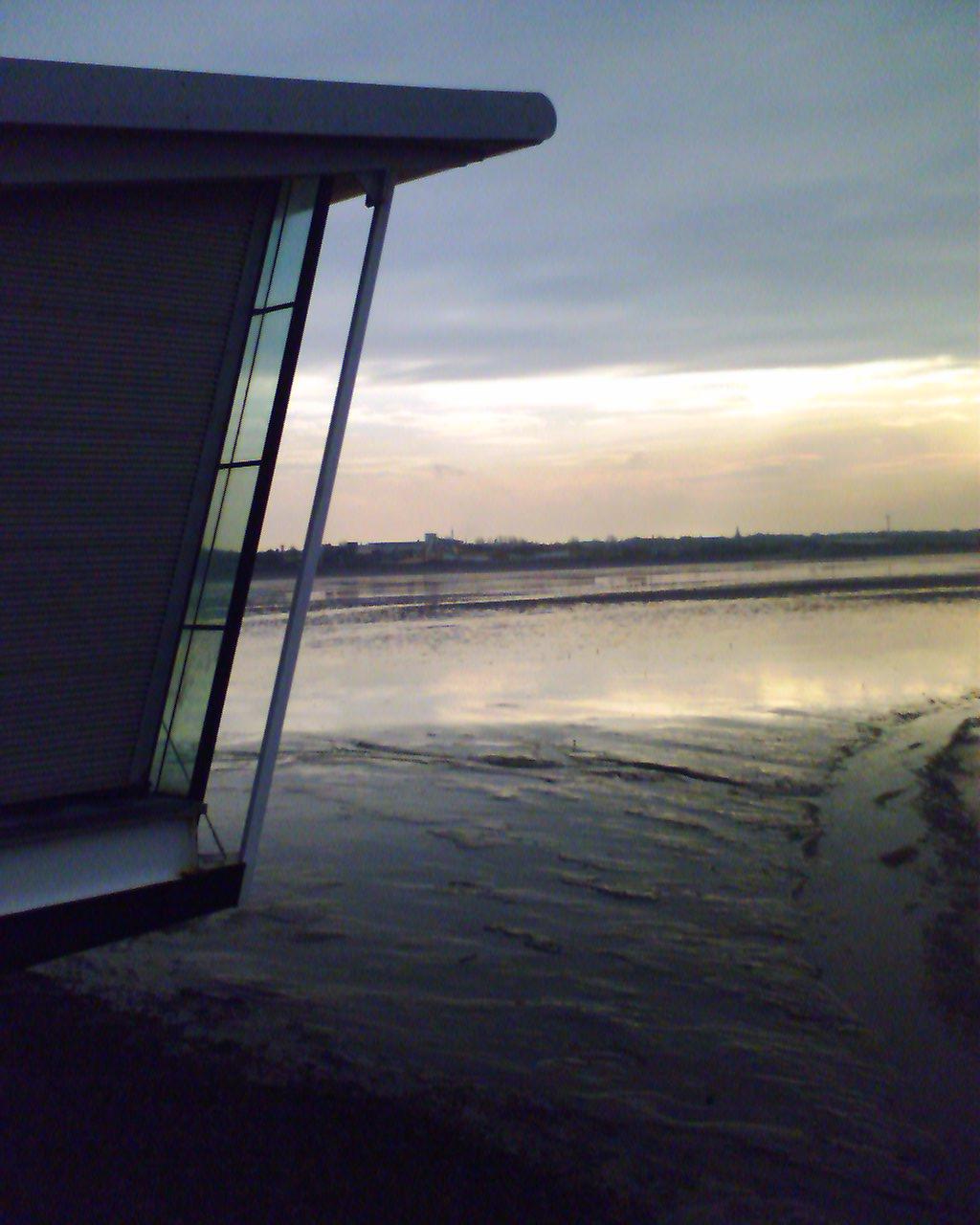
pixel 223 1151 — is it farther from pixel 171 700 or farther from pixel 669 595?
pixel 669 595

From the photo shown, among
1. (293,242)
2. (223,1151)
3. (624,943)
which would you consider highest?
(293,242)

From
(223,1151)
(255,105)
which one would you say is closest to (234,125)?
(255,105)

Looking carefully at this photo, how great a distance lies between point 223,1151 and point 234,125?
18.2 feet

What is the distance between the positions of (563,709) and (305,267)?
39.4 ft

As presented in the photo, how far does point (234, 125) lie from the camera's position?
6457mm

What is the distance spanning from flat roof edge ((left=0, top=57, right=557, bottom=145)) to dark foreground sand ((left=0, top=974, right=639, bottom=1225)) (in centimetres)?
501

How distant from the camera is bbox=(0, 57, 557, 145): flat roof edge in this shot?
569 cm

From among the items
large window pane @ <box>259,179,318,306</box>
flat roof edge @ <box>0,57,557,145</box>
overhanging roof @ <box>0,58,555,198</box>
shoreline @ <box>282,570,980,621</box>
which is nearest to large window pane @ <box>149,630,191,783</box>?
large window pane @ <box>259,179,318,306</box>

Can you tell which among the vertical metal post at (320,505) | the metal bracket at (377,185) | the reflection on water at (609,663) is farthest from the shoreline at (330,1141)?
the reflection on water at (609,663)

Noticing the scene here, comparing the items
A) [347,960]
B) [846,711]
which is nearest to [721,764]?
[846,711]

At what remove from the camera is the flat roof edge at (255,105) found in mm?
5691

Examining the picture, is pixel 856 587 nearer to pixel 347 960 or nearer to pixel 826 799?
pixel 826 799

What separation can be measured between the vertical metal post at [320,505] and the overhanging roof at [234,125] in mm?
402

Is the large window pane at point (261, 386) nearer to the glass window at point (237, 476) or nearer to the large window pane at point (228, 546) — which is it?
the glass window at point (237, 476)
